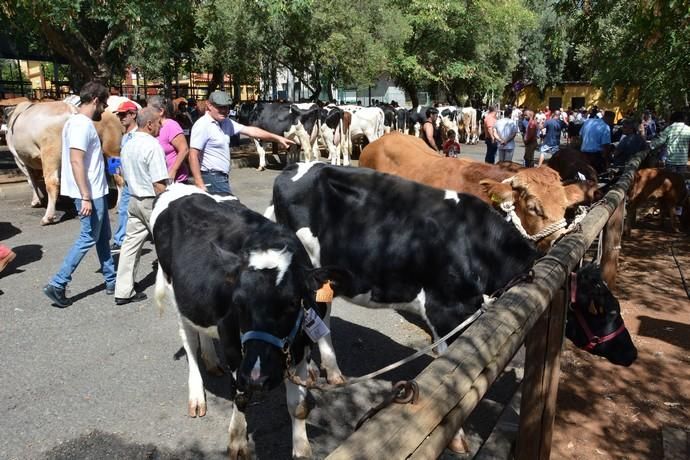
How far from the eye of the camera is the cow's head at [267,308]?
250 cm

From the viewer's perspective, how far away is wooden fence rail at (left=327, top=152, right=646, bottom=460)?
4.51 ft

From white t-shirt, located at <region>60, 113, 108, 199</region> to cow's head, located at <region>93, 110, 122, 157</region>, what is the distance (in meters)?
4.64

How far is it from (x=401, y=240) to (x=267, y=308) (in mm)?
1489

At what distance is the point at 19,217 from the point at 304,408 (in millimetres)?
8090

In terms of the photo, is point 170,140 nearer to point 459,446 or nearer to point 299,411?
point 299,411

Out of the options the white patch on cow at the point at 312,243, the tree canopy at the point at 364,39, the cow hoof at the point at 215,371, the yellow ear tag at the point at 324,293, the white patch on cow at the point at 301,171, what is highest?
the tree canopy at the point at 364,39

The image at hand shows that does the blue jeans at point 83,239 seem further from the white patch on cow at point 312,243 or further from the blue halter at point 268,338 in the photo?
the blue halter at point 268,338

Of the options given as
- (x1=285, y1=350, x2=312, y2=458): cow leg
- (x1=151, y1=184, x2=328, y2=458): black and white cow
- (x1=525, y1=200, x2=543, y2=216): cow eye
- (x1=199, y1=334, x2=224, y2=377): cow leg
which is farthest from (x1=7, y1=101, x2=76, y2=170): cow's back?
(x1=525, y1=200, x2=543, y2=216): cow eye

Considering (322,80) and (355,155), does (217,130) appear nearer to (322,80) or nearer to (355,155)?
(355,155)

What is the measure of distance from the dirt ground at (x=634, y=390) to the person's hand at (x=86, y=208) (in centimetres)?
451

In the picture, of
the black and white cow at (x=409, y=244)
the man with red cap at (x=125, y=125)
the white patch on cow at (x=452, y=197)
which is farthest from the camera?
the man with red cap at (x=125, y=125)

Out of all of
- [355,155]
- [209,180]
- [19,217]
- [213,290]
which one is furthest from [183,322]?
[355,155]

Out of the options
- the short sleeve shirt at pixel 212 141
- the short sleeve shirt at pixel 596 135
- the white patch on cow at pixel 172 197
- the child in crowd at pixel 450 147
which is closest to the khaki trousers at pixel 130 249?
the short sleeve shirt at pixel 212 141

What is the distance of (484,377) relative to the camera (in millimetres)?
1821
